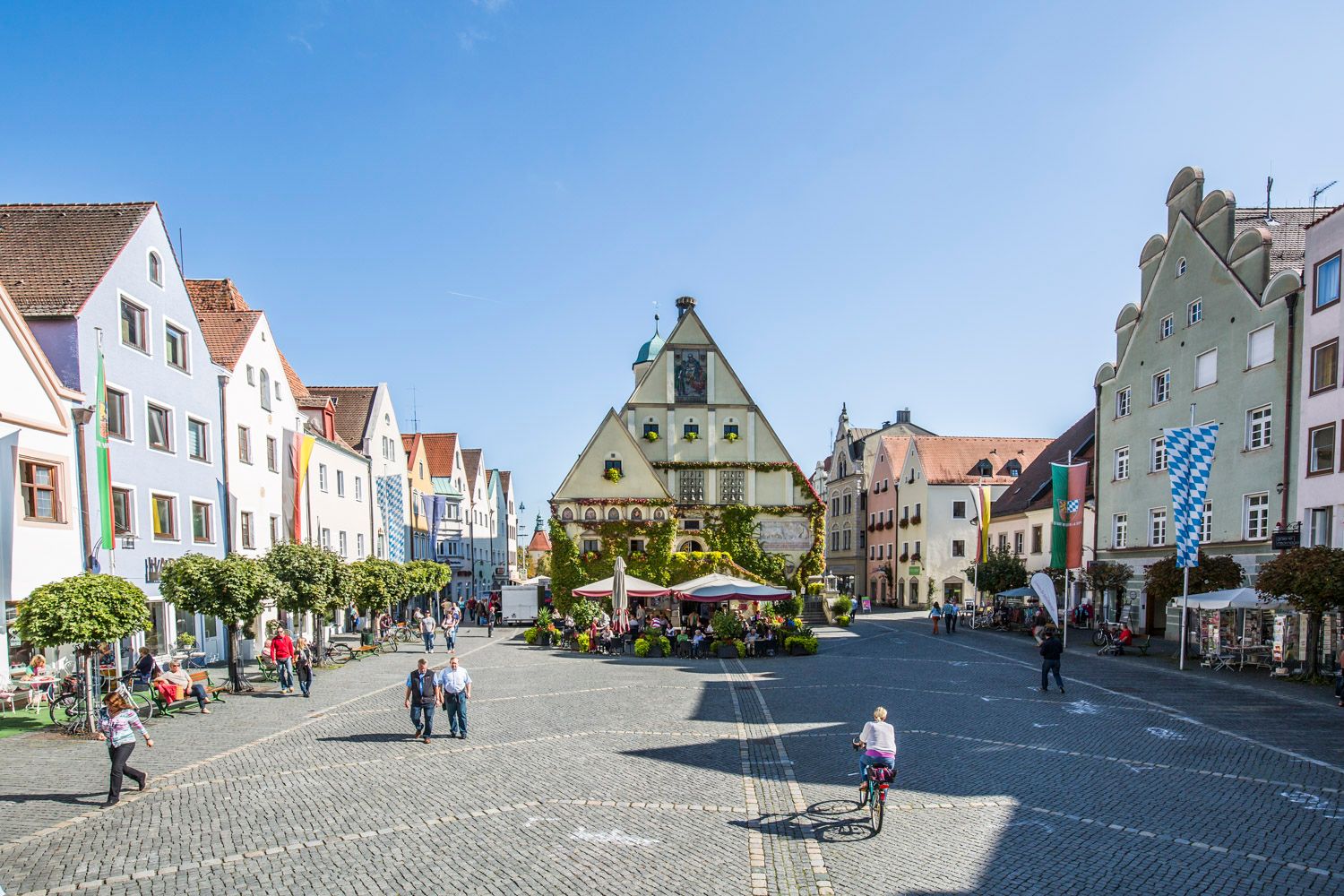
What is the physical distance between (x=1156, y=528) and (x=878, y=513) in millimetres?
31314

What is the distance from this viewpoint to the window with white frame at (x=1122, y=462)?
37.3m

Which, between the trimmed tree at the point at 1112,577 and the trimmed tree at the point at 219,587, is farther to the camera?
the trimmed tree at the point at 1112,577

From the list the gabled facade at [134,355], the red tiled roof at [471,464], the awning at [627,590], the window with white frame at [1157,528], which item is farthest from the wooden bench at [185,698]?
the red tiled roof at [471,464]

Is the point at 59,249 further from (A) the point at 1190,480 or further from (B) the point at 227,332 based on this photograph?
(A) the point at 1190,480

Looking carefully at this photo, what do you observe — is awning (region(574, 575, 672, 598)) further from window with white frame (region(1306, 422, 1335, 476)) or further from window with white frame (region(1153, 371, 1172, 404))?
window with white frame (region(1153, 371, 1172, 404))

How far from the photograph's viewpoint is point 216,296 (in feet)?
116

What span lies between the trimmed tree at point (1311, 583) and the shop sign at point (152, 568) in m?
31.1

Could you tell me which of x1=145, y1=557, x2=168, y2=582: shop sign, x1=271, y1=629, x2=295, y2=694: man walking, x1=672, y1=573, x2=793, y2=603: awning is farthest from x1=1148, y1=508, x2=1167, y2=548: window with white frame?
x1=145, y1=557, x2=168, y2=582: shop sign

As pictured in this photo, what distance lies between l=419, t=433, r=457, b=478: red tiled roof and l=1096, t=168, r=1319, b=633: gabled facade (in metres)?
43.0

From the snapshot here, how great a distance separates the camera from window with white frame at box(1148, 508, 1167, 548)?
34375 millimetres

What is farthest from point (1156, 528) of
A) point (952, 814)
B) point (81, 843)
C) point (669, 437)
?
point (81, 843)

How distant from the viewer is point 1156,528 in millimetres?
34844

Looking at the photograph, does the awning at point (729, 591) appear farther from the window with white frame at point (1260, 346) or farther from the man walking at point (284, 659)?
the window with white frame at point (1260, 346)

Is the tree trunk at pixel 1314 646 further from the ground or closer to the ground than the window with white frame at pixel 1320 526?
closer to the ground
